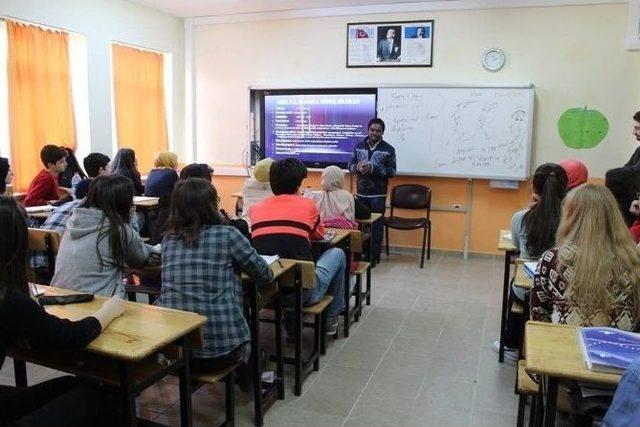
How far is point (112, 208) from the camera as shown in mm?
2342

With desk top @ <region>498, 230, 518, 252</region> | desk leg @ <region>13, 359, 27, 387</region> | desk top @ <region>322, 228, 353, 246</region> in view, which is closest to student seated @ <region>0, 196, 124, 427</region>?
desk leg @ <region>13, 359, 27, 387</region>

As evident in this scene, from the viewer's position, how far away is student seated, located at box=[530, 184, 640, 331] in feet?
6.11

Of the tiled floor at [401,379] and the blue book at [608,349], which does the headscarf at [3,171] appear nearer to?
the tiled floor at [401,379]

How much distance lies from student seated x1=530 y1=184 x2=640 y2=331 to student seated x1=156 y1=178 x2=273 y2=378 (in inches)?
47.4


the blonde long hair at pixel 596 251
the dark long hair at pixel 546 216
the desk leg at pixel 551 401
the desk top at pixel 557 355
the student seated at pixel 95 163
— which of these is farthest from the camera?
the student seated at pixel 95 163

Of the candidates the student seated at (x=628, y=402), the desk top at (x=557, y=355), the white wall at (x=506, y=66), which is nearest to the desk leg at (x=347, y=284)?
the desk top at (x=557, y=355)

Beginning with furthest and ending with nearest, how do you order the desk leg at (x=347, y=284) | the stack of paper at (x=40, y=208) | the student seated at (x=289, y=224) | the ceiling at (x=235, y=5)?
the ceiling at (x=235, y=5) → the stack of paper at (x=40, y=208) → the desk leg at (x=347, y=284) → the student seated at (x=289, y=224)

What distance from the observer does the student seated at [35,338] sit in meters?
1.50

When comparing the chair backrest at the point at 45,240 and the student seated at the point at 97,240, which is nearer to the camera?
the student seated at the point at 97,240

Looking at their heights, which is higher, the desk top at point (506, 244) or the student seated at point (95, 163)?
the student seated at point (95, 163)

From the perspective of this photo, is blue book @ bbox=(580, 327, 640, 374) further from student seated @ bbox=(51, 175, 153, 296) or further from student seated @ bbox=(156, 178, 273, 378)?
student seated @ bbox=(51, 175, 153, 296)

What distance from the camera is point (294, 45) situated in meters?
6.44

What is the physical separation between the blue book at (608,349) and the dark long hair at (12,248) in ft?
5.34

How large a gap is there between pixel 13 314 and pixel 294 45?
5499 millimetres
